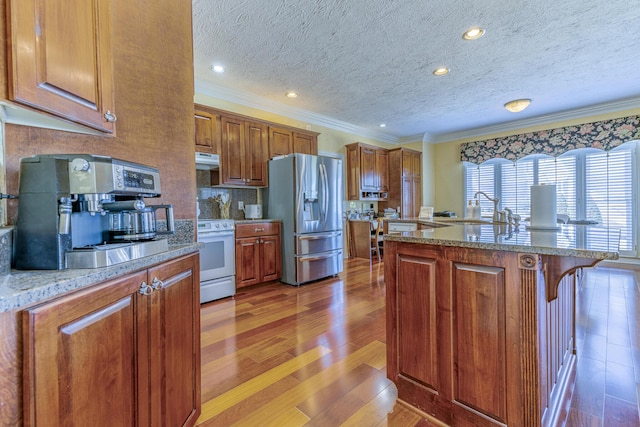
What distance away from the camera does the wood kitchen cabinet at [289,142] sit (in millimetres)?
4094

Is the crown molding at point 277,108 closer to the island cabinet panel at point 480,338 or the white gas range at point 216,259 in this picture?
the white gas range at point 216,259

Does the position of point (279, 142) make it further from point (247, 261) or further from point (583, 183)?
point (583, 183)

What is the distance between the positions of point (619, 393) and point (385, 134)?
5.47 meters

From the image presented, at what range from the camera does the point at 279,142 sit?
416 centimetres

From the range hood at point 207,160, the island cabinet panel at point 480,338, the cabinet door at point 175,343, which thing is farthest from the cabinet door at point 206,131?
the island cabinet panel at point 480,338

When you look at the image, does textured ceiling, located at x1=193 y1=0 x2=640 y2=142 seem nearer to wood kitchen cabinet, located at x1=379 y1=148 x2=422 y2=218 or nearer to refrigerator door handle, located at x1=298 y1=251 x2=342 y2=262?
wood kitchen cabinet, located at x1=379 y1=148 x2=422 y2=218

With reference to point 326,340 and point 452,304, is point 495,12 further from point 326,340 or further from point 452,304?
point 326,340

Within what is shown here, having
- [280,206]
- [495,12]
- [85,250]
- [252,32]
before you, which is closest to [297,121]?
[280,206]

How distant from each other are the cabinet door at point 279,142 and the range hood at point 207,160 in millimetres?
821

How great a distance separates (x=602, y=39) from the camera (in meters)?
2.80

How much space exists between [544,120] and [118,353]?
6678mm

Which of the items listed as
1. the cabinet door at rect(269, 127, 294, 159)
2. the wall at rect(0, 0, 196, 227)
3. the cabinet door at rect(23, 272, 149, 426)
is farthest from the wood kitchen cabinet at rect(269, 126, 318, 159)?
the cabinet door at rect(23, 272, 149, 426)

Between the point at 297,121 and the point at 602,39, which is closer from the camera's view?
the point at 602,39

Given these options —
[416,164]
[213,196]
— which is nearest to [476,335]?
[213,196]
